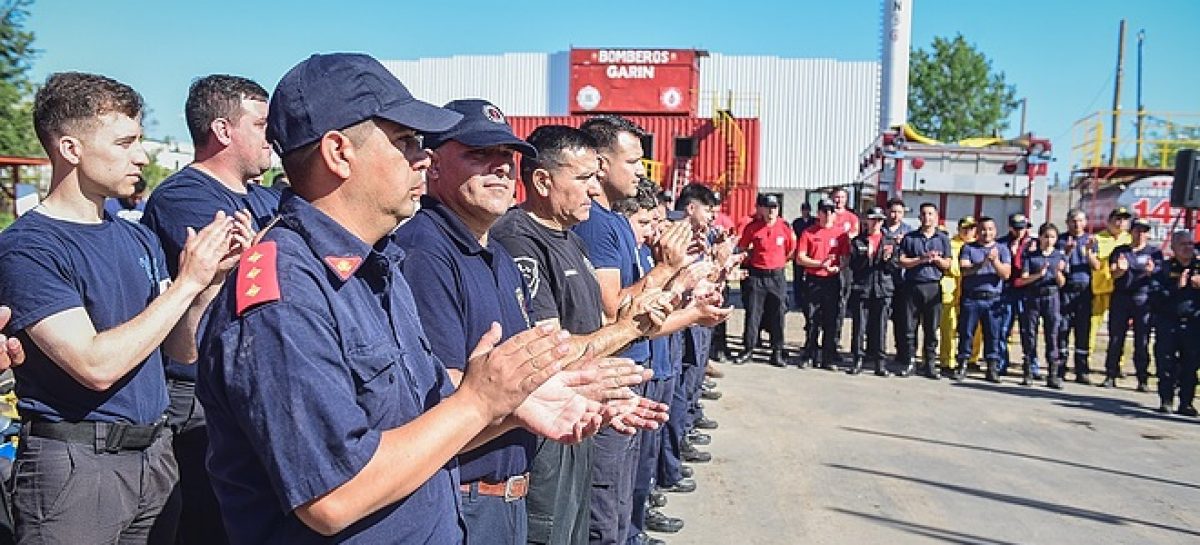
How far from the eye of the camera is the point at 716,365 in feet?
40.8

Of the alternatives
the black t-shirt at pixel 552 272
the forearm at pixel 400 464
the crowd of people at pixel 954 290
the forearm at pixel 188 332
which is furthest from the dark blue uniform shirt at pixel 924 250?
the forearm at pixel 400 464

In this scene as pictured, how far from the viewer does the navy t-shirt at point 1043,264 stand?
38.5 feet

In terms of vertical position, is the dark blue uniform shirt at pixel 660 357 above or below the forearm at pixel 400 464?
below

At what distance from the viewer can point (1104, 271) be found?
12211mm

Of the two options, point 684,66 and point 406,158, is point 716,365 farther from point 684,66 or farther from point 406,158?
point 684,66

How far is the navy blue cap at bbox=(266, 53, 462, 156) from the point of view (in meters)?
1.94

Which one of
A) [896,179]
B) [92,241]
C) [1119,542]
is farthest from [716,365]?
[92,241]

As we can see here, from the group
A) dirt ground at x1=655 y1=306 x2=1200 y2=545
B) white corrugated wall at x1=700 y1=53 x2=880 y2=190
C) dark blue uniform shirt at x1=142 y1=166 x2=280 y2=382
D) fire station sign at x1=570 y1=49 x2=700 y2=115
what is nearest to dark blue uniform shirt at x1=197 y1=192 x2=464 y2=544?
dark blue uniform shirt at x1=142 y1=166 x2=280 y2=382

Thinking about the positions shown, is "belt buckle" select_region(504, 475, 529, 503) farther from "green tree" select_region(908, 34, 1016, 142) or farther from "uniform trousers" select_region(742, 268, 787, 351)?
"green tree" select_region(908, 34, 1016, 142)

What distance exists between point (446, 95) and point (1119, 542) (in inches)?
1609

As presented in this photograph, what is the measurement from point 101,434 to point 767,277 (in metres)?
10.3

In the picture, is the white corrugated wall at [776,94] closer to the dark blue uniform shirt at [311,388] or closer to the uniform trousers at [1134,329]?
the uniform trousers at [1134,329]

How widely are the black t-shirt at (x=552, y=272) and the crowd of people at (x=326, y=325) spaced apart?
0.01 m

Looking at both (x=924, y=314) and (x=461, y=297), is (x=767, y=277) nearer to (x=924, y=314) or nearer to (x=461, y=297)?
(x=924, y=314)
